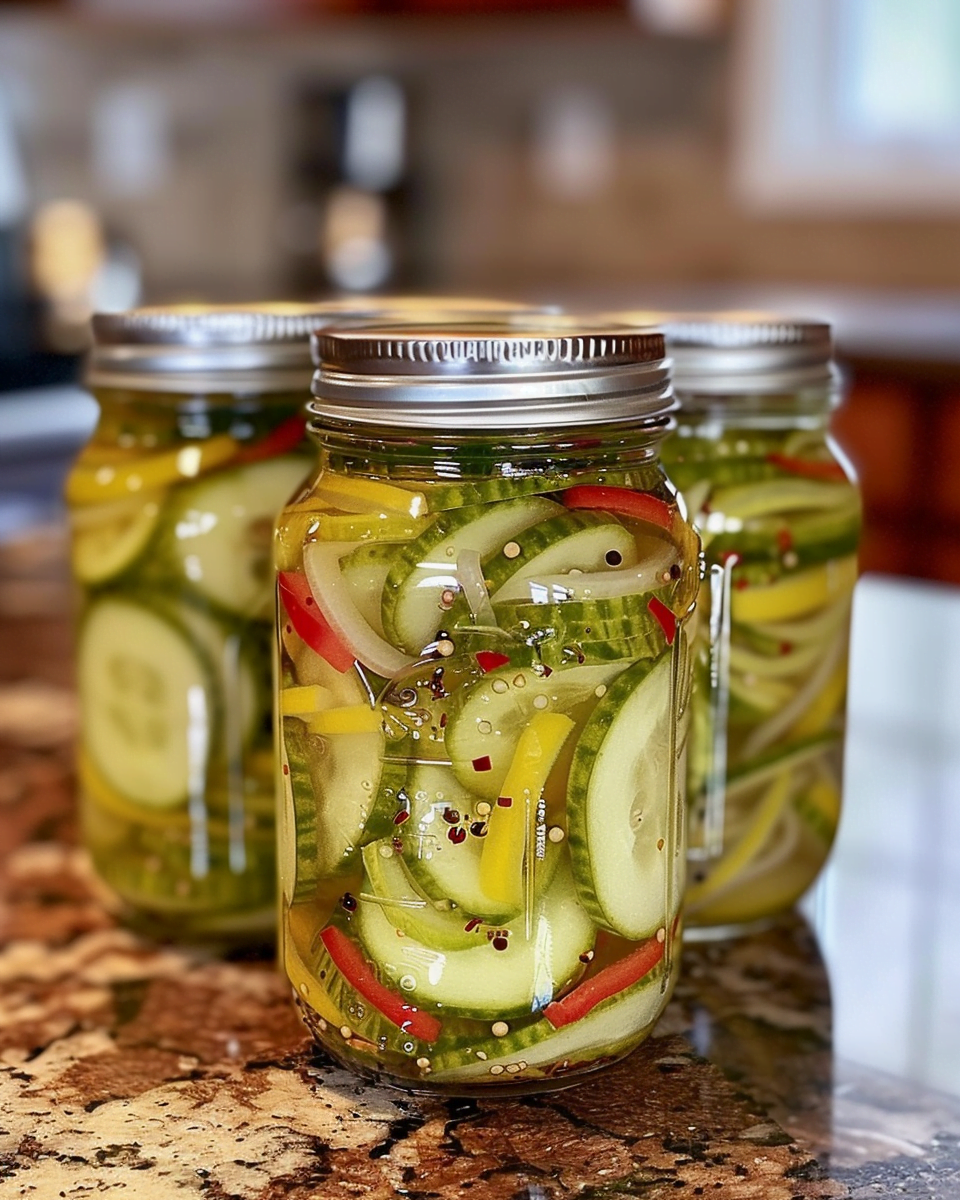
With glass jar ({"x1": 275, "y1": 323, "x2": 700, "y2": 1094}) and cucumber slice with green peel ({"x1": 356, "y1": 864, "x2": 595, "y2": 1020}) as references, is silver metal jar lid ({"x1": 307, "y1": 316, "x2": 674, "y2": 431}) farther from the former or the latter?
cucumber slice with green peel ({"x1": 356, "y1": 864, "x2": 595, "y2": 1020})

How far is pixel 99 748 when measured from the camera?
67cm

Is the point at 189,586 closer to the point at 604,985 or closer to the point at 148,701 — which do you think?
the point at 148,701

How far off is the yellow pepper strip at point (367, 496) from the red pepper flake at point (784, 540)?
7.6 inches

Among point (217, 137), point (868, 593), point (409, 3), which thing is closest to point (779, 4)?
point (409, 3)

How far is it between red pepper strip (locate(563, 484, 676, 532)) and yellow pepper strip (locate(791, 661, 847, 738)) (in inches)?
6.7

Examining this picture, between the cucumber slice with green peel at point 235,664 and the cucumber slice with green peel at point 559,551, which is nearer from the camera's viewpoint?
the cucumber slice with green peel at point 559,551

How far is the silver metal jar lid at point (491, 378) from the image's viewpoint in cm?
48

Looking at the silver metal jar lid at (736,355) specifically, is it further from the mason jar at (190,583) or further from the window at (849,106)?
the window at (849,106)

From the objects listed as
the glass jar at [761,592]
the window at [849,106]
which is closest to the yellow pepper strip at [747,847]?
the glass jar at [761,592]

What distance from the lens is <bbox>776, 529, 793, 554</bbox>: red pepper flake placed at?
24.7 inches

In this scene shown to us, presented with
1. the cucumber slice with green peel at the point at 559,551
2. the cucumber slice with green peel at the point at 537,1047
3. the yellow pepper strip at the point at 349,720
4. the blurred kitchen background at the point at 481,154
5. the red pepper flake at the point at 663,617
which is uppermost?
the blurred kitchen background at the point at 481,154

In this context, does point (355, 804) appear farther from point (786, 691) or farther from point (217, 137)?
point (217, 137)

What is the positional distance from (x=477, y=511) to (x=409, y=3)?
2.84 metres

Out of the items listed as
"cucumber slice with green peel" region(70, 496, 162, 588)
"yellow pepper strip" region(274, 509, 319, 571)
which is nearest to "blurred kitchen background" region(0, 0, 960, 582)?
"cucumber slice with green peel" region(70, 496, 162, 588)
